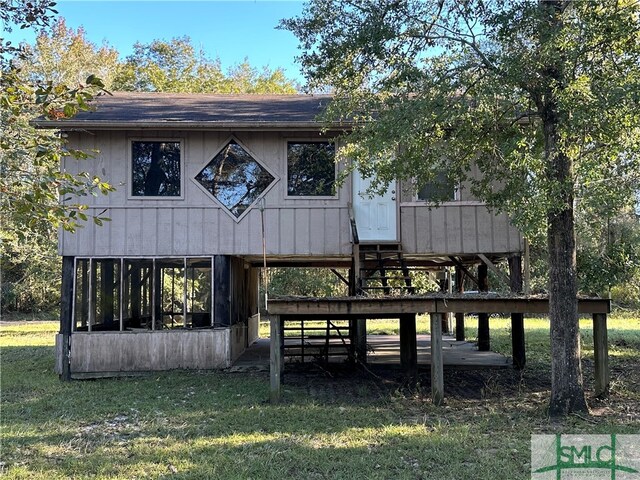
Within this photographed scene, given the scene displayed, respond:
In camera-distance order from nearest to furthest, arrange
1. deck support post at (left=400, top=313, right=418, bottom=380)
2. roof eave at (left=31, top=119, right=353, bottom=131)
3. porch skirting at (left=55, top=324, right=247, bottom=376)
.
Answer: deck support post at (left=400, top=313, right=418, bottom=380) → roof eave at (left=31, top=119, right=353, bottom=131) → porch skirting at (left=55, top=324, right=247, bottom=376)

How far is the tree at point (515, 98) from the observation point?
6.02 meters

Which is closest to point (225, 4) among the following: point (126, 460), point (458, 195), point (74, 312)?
point (458, 195)

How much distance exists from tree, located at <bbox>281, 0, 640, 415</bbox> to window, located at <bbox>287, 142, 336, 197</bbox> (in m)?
2.57

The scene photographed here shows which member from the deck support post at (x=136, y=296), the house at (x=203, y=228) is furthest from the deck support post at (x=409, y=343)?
the deck support post at (x=136, y=296)

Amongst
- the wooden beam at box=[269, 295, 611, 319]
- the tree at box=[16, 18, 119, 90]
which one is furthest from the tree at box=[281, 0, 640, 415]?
the tree at box=[16, 18, 119, 90]

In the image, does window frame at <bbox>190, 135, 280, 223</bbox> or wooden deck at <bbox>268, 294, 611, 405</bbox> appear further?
window frame at <bbox>190, 135, 280, 223</bbox>

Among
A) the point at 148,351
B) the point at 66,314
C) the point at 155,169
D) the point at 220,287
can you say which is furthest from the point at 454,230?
the point at 66,314

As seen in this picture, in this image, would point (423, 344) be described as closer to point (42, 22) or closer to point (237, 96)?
point (237, 96)

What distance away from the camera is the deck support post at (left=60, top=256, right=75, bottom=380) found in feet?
32.9

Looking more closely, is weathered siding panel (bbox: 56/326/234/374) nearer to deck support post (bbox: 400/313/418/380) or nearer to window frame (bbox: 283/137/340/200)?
window frame (bbox: 283/137/340/200)

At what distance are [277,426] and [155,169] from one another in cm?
593

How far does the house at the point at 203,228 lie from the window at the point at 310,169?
2 cm

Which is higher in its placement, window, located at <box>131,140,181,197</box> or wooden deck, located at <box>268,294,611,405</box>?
window, located at <box>131,140,181,197</box>

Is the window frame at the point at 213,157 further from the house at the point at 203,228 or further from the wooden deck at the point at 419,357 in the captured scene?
the wooden deck at the point at 419,357
